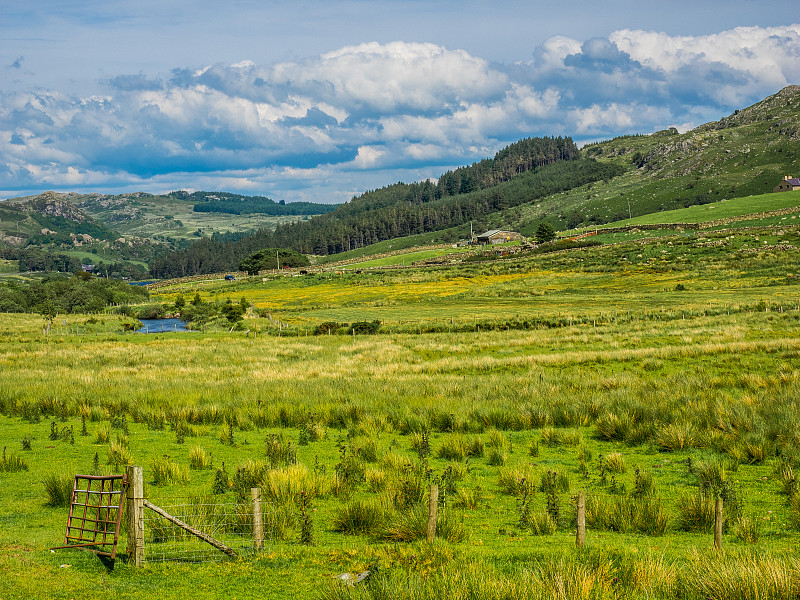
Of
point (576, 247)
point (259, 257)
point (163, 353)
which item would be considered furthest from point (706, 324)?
point (259, 257)

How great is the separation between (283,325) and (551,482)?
158 ft

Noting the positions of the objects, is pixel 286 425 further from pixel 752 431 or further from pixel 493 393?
pixel 752 431

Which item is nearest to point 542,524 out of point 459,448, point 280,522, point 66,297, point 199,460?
point 280,522

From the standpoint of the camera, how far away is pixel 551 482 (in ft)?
36.7

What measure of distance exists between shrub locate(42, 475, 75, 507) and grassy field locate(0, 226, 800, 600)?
16cm

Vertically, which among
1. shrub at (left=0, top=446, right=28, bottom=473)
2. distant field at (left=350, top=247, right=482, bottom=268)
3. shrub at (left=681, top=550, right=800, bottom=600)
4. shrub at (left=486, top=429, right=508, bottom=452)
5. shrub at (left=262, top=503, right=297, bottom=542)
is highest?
distant field at (left=350, top=247, right=482, bottom=268)

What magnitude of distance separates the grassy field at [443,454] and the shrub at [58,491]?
0.16 m

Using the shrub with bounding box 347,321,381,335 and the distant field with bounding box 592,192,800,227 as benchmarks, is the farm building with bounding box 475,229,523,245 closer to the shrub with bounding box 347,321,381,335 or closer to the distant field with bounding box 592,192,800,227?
the distant field with bounding box 592,192,800,227

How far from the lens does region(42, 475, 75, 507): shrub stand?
10.8 metres

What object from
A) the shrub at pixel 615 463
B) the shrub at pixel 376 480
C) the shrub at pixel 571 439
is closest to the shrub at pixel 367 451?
the shrub at pixel 376 480

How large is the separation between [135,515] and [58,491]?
12.8 feet

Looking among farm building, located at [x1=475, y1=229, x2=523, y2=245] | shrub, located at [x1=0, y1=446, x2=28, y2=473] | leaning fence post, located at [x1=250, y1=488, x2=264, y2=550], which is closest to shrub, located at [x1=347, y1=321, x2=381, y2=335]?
shrub, located at [x1=0, y1=446, x2=28, y2=473]

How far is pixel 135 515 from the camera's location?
8.03m

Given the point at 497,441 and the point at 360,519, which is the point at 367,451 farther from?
the point at 360,519
